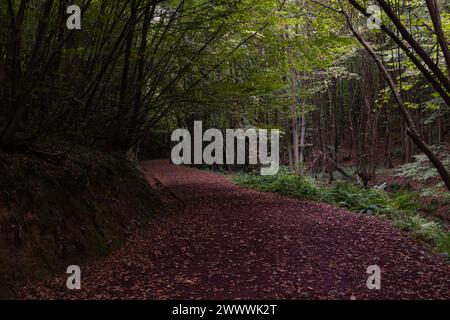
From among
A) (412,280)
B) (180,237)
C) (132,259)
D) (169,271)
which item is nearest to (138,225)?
(180,237)

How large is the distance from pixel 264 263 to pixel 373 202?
6.45 m

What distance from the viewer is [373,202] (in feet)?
34.7

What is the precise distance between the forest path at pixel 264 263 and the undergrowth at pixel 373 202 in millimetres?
590

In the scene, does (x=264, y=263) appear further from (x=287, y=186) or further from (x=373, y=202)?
(x=287, y=186)

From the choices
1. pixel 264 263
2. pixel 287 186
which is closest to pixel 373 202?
pixel 287 186

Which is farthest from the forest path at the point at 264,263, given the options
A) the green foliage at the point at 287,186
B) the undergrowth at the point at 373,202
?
the green foliage at the point at 287,186

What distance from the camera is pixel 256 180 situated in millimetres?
15672

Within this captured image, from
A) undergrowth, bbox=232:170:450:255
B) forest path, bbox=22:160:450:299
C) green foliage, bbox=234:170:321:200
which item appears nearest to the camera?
forest path, bbox=22:160:450:299

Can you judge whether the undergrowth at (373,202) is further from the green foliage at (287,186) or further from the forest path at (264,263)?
the forest path at (264,263)

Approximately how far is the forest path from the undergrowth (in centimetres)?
59

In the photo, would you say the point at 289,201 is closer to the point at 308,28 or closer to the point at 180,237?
the point at 180,237

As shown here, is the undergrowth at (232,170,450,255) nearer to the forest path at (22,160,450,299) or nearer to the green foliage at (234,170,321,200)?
the green foliage at (234,170,321,200)

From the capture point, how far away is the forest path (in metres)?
4.51

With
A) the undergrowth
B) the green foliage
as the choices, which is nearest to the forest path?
the undergrowth
